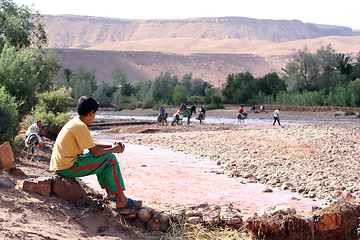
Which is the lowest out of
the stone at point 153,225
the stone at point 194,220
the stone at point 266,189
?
the stone at point 266,189

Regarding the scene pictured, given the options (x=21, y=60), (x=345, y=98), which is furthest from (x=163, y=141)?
(x=345, y=98)

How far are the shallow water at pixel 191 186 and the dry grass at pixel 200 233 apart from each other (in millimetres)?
2124

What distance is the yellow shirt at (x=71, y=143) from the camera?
5.52m

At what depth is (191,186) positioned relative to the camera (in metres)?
10.5

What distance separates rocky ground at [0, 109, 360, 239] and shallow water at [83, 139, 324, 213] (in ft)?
1.73

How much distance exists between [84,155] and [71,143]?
234 mm

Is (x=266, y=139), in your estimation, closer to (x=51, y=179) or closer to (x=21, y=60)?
(x=21, y=60)

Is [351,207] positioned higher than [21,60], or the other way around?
[21,60]

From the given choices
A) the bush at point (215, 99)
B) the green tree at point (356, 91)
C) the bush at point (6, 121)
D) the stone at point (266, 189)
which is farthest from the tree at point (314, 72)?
the bush at point (6, 121)

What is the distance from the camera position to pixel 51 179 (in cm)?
573

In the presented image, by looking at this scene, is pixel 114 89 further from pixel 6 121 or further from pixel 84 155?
pixel 84 155

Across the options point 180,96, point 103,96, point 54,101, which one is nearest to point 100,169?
point 54,101

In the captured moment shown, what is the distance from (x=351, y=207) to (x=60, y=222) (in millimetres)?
3915

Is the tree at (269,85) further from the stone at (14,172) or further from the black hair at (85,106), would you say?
the black hair at (85,106)
